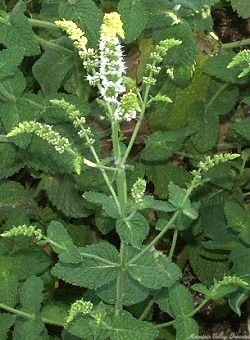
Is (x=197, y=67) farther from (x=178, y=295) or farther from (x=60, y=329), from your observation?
(x=60, y=329)

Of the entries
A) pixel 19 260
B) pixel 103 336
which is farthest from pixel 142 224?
pixel 19 260

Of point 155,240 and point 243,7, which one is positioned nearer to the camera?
point 155,240

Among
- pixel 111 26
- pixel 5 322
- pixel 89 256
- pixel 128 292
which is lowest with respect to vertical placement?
pixel 5 322

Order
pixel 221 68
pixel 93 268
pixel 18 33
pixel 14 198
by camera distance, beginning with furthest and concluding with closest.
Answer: pixel 14 198 → pixel 221 68 → pixel 18 33 → pixel 93 268

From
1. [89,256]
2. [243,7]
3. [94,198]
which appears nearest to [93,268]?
[89,256]

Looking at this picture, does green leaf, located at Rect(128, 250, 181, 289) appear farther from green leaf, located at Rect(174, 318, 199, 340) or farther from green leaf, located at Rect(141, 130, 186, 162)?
green leaf, located at Rect(141, 130, 186, 162)

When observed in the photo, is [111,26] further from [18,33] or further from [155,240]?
[18,33]
